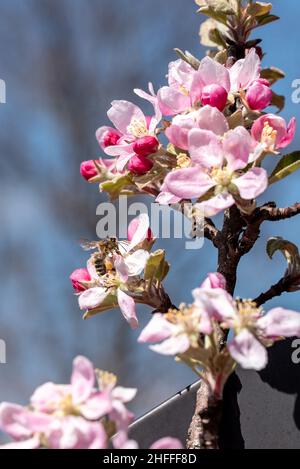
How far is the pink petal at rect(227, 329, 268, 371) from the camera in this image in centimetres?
46

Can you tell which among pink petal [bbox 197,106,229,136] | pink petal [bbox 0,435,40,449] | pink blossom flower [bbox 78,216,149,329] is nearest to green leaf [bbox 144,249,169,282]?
pink blossom flower [bbox 78,216,149,329]

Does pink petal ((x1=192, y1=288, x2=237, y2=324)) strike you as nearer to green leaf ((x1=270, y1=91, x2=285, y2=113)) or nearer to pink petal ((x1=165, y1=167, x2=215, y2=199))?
pink petal ((x1=165, y1=167, x2=215, y2=199))

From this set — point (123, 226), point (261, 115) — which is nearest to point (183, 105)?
point (261, 115)

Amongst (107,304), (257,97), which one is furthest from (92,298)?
(257,97)

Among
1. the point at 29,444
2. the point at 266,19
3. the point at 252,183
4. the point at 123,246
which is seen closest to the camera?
the point at 29,444

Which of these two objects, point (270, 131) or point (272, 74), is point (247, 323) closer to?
point (270, 131)

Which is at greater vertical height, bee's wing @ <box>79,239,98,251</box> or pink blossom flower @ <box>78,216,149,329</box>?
bee's wing @ <box>79,239,98,251</box>

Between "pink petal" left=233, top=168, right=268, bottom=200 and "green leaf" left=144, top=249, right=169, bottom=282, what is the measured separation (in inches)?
3.8

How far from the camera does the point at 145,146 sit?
0.65m

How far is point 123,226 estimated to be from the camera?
79 cm

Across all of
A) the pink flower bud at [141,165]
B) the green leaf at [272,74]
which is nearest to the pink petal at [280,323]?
the pink flower bud at [141,165]

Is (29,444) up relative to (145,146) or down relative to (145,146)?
down

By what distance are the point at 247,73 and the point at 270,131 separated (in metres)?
0.08
